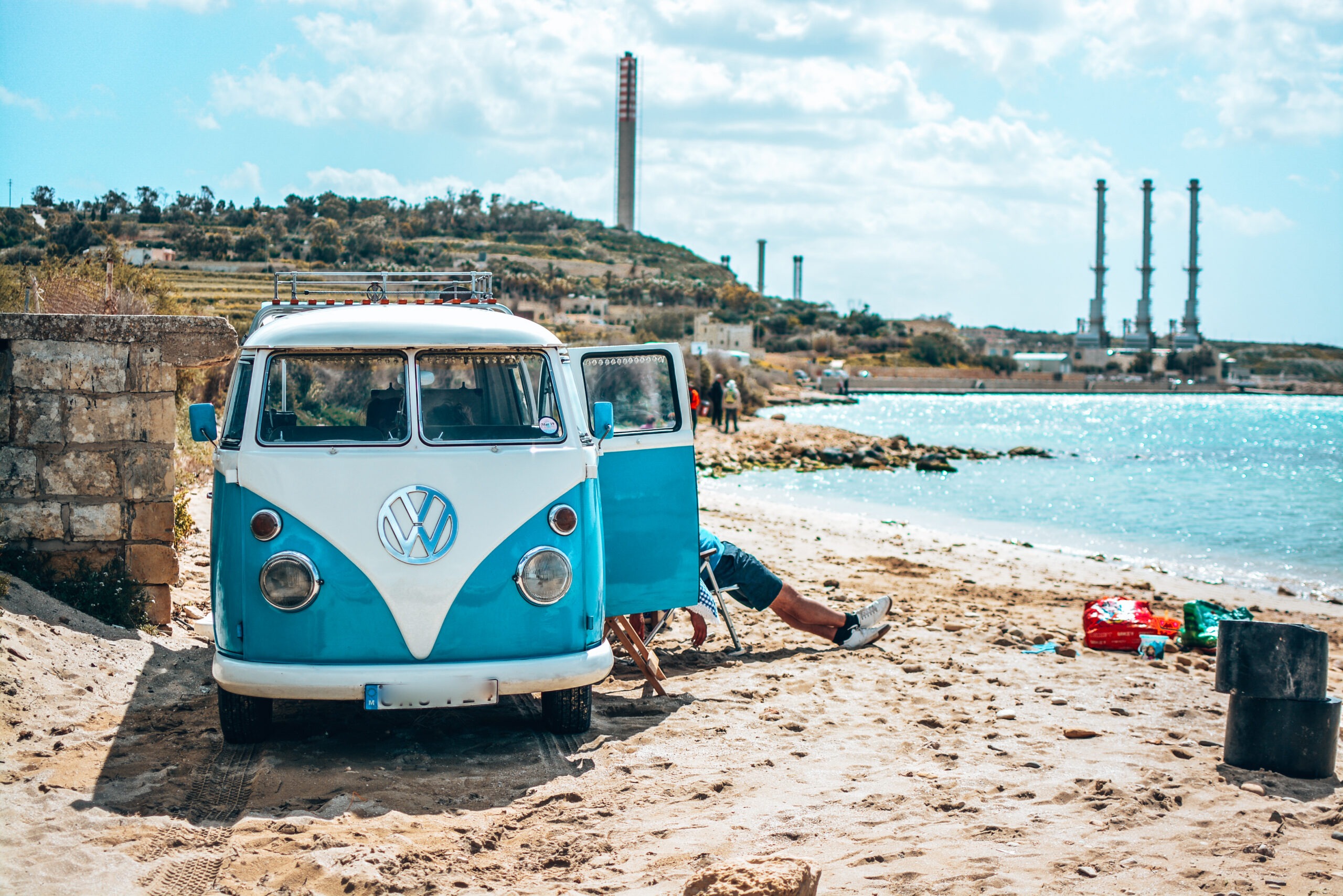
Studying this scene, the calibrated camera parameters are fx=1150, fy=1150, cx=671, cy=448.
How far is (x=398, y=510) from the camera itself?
5363mm

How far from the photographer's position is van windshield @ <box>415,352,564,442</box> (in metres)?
5.79

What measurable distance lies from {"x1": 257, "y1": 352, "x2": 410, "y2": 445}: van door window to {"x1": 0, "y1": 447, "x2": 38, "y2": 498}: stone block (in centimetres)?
216

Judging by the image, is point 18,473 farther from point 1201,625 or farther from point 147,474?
point 1201,625

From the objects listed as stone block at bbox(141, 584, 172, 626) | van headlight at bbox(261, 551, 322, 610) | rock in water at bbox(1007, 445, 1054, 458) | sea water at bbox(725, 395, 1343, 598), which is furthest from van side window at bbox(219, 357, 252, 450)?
rock in water at bbox(1007, 445, 1054, 458)

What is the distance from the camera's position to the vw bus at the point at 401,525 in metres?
5.30

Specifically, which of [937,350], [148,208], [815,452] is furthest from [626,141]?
[815,452]

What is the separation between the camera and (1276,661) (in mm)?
5621

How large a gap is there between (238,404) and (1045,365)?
147 meters

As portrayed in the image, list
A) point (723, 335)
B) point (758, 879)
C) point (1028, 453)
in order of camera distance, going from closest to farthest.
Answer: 1. point (758, 879)
2. point (1028, 453)
3. point (723, 335)

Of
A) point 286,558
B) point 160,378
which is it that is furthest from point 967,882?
point 160,378

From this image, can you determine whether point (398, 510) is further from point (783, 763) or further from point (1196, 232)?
point (1196, 232)

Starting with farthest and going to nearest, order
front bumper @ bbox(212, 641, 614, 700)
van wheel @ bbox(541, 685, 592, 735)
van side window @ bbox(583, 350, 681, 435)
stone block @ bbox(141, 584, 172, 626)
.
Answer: stone block @ bbox(141, 584, 172, 626), van side window @ bbox(583, 350, 681, 435), van wheel @ bbox(541, 685, 592, 735), front bumper @ bbox(212, 641, 614, 700)

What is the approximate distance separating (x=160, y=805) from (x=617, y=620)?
9.52 feet

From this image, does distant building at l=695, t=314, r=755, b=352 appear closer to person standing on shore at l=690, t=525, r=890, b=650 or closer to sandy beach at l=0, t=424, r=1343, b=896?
person standing on shore at l=690, t=525, r=890, b=650
